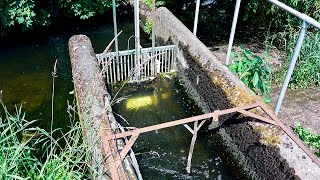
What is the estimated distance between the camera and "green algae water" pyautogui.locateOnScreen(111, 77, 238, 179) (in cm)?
321

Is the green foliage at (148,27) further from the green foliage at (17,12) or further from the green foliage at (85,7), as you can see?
the green foliage at (17,12)

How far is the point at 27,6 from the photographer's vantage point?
18.9ft

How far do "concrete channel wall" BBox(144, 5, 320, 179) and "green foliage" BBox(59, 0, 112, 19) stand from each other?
7.13 ft

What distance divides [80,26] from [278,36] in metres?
4.23

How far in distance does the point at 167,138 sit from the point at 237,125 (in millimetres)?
842

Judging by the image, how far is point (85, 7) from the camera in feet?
21.5

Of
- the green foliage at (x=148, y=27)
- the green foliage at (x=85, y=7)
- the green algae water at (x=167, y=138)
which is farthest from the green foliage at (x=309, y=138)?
the green foliage at (x=85, y=7)

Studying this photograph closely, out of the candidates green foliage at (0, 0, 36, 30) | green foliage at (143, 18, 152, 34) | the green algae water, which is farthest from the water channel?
green foliage at (0, 0, 36, 30)

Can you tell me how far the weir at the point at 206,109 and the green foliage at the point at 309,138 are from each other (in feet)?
1.87

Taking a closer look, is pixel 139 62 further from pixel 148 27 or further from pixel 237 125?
pixel 148 27

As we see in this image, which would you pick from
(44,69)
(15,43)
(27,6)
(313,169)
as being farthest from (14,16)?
(313,169)

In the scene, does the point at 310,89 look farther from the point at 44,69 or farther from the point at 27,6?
the point at 27,6

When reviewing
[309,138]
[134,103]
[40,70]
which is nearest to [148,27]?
[40,70]

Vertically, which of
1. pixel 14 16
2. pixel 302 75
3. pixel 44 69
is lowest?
pixel 44 69
